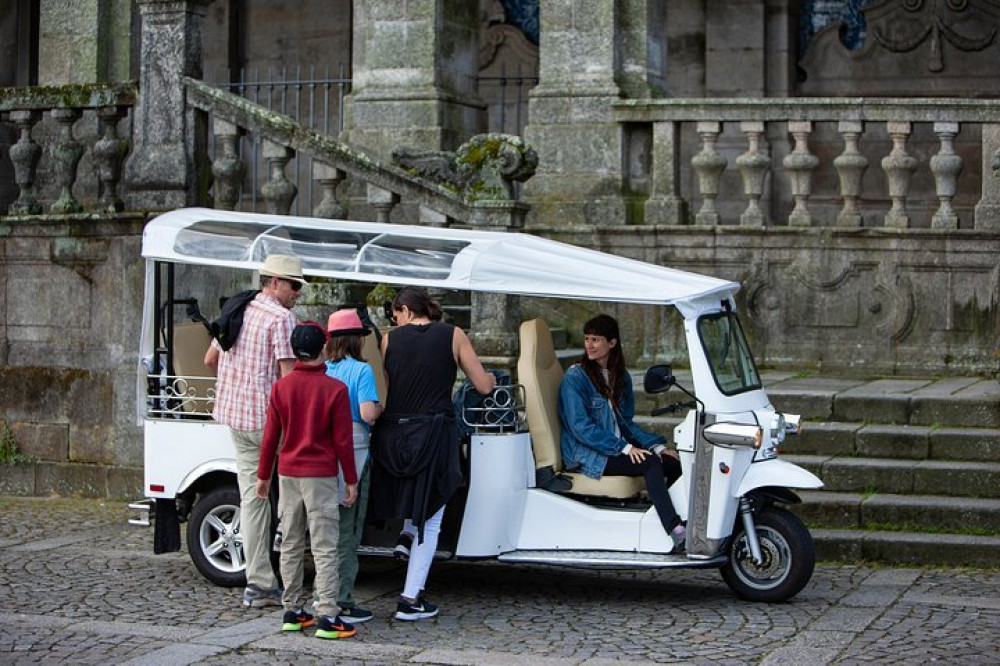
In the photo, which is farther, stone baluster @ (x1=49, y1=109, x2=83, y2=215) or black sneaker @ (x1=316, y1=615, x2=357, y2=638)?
stone baluster @ (x1=49, y1=109, x2=83, y2=215)

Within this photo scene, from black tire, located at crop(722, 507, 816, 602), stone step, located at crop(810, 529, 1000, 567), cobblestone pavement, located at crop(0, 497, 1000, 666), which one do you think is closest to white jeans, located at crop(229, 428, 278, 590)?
cobblestone pavement, located at crop(0, 497, 1000, 666)

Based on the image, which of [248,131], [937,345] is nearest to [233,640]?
[248,131]

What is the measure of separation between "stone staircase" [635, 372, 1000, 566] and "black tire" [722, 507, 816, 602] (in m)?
1.38

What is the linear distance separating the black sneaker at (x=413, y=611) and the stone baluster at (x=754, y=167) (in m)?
5.83

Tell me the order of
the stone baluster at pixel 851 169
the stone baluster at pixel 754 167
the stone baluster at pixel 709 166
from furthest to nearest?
the stone baluster at pixel 709 166 < the stone baluster at pixel 754 167 < the stone baluster at pixel 851 169

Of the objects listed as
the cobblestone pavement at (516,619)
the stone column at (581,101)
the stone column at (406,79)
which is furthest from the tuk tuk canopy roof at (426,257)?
the stone column at (406,79)

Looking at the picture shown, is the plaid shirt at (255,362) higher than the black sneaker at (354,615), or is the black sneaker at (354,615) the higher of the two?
the plaid shirt at (255,362)

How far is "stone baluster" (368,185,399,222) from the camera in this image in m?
12.8

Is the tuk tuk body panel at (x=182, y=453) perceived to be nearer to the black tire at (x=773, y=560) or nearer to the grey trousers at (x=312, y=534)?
the grey trousers at (x=312, y=534)

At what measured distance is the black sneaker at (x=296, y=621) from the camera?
27.9ft

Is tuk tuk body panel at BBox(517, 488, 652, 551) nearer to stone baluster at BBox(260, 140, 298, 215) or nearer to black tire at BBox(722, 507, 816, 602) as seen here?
black tire at BBox(722, 507, 816, 602)

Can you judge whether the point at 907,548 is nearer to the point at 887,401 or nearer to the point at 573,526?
the point at 887,401

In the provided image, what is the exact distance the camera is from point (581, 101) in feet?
48.5

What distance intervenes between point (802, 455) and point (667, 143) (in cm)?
364
